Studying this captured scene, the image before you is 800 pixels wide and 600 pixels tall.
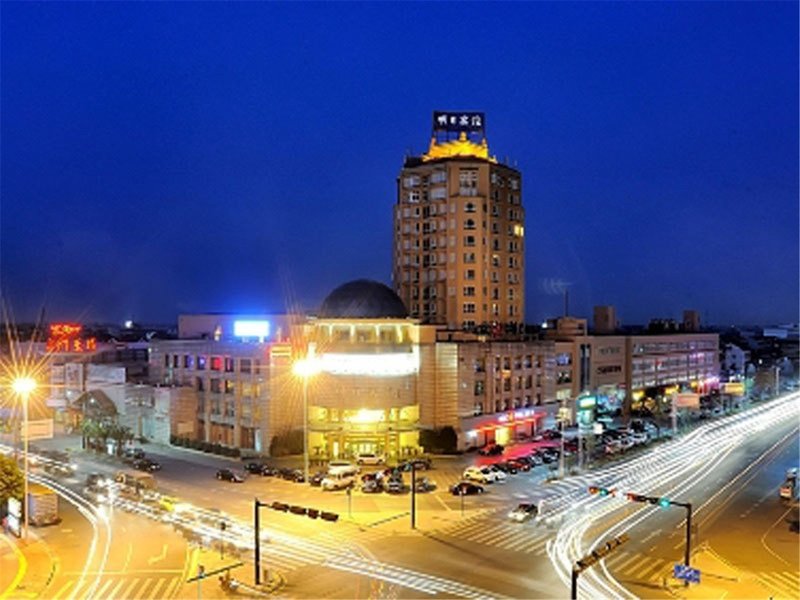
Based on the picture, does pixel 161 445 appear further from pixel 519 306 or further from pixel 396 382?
pixel 519 306

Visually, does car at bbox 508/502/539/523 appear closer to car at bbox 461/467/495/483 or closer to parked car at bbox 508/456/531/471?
car at bbox 461/467/495/483

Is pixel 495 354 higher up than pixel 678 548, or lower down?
higher up

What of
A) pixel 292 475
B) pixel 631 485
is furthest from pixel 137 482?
pixel 631 485

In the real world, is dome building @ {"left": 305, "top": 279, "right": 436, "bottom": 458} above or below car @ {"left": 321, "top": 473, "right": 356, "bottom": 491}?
above

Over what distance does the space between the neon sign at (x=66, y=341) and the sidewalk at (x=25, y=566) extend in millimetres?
55321

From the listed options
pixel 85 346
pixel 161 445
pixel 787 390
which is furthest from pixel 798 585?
pixel 787 390

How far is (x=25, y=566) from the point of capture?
36.1 meters

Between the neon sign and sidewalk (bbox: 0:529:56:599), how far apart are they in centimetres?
5532

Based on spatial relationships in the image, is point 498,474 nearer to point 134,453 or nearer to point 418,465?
point 418,465

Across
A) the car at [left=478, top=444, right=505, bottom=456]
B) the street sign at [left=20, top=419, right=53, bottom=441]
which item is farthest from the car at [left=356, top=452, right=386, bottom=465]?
the street sign at [left=20, top=419, right=53, bottom=441]

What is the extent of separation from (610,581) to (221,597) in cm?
1793

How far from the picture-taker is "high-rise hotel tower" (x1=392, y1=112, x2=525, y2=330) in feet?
317

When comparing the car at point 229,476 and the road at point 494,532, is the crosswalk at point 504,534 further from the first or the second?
the car at point 229,476

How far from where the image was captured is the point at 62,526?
144 feet
